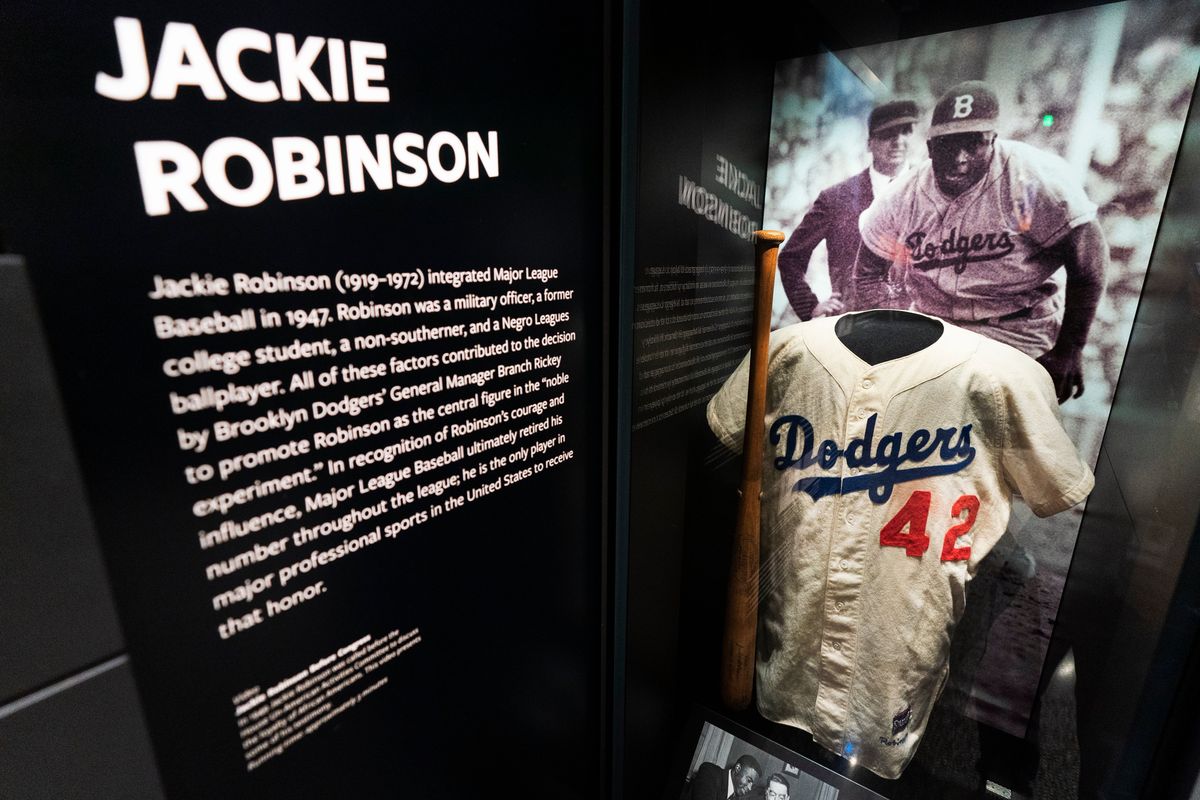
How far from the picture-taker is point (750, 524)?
130 centimetres

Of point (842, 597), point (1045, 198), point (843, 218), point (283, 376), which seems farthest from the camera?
point (842, 597)

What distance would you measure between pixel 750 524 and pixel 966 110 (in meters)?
0.87

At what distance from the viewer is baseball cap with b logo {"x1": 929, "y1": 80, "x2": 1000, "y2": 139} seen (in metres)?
0.95

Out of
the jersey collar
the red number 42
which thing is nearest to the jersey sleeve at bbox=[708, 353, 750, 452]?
the jersey collar

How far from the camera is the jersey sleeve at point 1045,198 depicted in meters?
0.94

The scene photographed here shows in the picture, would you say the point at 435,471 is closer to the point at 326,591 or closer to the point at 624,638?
the point at 326,591

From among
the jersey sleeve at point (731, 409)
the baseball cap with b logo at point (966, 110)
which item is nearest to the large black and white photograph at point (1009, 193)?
the baseball cap with b logo at point (966, 110)

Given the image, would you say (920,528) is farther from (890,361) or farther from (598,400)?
(598,400)

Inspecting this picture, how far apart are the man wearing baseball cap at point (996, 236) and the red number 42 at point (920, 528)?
258mm

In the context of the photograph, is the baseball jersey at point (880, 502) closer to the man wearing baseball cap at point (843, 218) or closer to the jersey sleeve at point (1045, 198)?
the man wearing baseball cap at point (843, 218)

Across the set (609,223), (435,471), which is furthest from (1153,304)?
(435,471)

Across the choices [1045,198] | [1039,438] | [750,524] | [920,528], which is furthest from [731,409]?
[1045,198]

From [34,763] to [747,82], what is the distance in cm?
141

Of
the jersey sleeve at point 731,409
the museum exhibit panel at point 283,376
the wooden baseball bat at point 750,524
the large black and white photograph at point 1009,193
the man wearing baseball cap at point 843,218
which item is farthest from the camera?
the jersey sleeve at point 731,409
